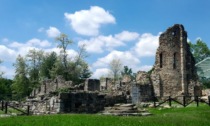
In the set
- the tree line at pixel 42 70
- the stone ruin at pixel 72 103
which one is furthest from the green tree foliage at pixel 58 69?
the stone ruin at pixel 72 103

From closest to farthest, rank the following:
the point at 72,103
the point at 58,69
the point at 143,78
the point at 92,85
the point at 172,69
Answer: the point at 72,103 → the point at 172,69 → the point at 143,78 → the point at 92,85 → the point at 58,69

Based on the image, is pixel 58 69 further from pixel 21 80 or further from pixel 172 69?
pixel 172 69

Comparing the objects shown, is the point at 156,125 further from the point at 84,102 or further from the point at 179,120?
the point at 84,102

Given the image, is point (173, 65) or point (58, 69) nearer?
point (173, 65)

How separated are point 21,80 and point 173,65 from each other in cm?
3891

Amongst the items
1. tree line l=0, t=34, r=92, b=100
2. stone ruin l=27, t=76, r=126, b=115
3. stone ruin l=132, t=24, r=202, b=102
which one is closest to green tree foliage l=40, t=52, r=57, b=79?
tree line l=0, t=34, r=92, b=100

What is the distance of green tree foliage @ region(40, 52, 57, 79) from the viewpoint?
75619mm

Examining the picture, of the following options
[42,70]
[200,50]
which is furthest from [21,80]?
[200,50]

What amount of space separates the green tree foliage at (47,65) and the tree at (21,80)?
11.8 feet

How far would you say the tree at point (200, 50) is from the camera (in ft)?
260

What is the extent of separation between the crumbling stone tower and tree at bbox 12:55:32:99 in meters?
34.6

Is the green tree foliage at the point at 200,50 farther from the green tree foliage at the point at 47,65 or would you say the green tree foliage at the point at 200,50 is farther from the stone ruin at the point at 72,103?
the stone ruin at the point at 72,103

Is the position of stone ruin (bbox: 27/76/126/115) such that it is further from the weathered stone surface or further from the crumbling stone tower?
the crumbling stone tower

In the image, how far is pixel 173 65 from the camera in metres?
43.0
